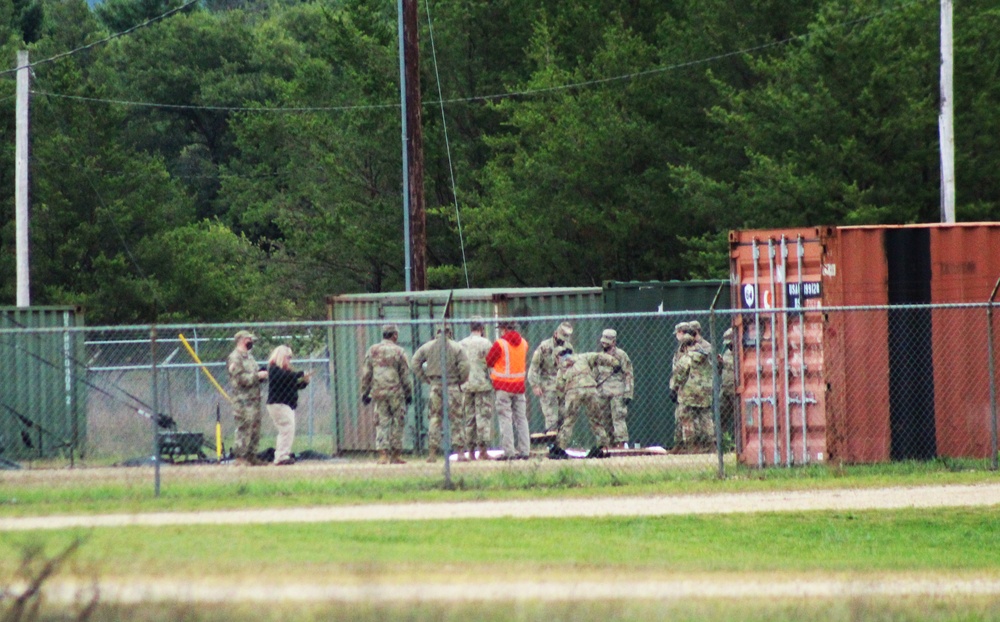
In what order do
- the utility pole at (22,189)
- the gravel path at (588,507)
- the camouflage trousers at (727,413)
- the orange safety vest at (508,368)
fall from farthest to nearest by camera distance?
1. the utility pole at (22,189)
2. the camouflage trousers at (727,413)
3. the orange safety vest at (508,368)
4. the gravel path at (588,507)

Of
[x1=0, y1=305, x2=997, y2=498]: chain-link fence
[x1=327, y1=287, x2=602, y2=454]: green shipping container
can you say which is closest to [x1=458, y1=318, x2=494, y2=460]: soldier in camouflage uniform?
[x1=0, y1=305, x2=997, y2=498]: chain-link fence

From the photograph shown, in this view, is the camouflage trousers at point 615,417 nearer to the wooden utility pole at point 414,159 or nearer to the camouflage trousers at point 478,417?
the camouflage trousers at point 478,417

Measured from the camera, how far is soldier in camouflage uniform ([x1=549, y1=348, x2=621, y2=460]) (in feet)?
64.0

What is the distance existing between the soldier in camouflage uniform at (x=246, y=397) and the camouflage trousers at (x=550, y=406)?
14.0ft

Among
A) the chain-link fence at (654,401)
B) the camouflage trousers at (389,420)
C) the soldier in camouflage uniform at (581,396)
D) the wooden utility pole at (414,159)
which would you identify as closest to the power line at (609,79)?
the wooden utility pole at (414,159)

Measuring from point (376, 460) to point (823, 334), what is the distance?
603 centimetres

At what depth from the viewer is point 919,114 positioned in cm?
3086

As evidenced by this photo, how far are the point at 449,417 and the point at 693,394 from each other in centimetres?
322

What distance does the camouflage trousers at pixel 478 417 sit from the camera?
64.3 ft

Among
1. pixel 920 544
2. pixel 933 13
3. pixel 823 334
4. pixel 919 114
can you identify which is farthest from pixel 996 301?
pixel 933 13

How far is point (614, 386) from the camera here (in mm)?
Result: 19922

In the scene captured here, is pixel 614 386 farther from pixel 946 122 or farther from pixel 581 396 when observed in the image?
pixel 946 122

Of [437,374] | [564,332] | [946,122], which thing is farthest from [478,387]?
[946,122]

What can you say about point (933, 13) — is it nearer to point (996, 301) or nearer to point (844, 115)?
point (844, 115)
